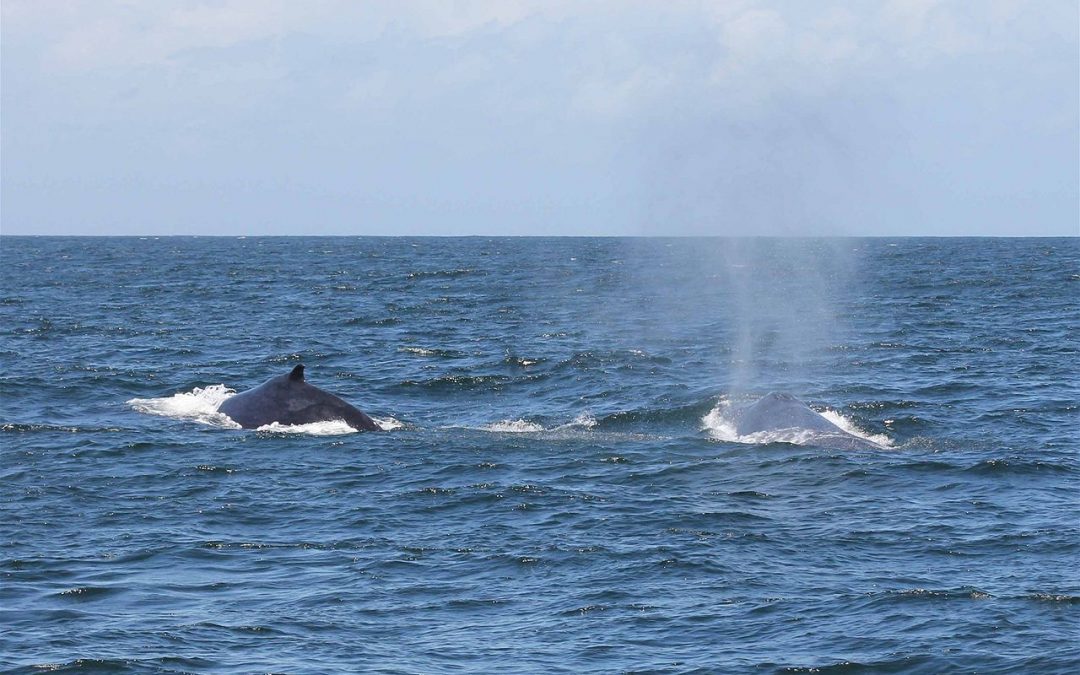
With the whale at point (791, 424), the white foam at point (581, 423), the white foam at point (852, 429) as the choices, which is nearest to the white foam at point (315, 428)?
the white foam at point (581, 423)

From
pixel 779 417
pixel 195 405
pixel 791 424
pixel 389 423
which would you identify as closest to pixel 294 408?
pixel 389 423

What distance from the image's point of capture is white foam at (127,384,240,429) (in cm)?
3070

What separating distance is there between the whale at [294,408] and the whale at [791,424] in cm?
770

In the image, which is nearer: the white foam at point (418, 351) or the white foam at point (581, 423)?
the white foam at point (581, 423)

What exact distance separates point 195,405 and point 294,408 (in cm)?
446

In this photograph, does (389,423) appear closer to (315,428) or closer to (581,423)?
(315,428)

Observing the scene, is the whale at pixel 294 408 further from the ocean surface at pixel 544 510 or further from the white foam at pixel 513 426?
the white foam at pixel 513 426

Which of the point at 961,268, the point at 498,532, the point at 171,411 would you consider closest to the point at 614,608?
the point at 498,532

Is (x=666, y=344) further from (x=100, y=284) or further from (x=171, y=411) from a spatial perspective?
(x=100, y=284)

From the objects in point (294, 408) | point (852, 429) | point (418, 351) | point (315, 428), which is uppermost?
point (418, 351)

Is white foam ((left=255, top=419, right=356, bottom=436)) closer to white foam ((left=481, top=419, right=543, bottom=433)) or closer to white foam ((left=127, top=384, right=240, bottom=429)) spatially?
white foam ((left=127, top=384, right=240, bottom=429))

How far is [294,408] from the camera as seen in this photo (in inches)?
1174

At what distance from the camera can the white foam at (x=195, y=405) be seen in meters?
30.7

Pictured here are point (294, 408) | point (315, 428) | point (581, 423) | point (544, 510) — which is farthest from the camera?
point (581, 423)
